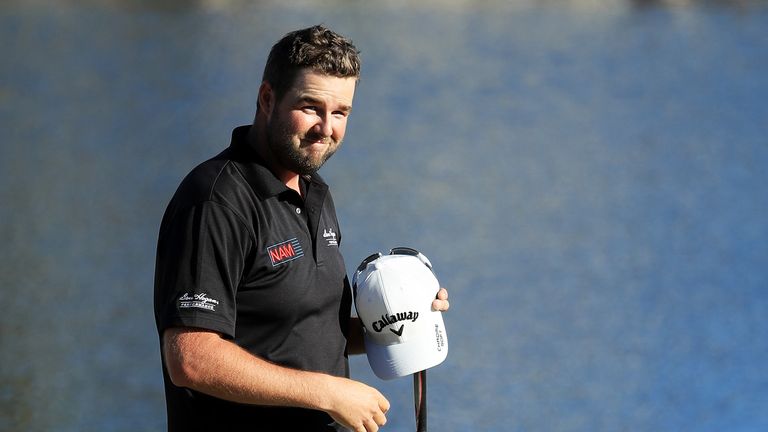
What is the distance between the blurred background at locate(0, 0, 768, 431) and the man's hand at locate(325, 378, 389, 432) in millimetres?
3042

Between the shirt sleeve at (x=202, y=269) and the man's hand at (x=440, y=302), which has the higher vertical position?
the man's hand at (x=440, y=302)

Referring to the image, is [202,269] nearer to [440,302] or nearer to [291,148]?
[291,148]

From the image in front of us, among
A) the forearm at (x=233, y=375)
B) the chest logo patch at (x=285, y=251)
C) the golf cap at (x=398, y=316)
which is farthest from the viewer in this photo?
the golf cap at (x=398, y=316)

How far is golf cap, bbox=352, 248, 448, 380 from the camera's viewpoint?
2.13 meters

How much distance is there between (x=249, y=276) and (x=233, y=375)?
0.19m

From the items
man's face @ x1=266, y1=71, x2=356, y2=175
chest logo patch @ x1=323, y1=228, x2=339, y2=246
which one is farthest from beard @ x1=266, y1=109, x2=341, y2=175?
chest logo patch @ x1=323, y1=228, x2=339, y2=246

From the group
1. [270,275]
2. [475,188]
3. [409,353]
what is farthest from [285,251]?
[475,188]

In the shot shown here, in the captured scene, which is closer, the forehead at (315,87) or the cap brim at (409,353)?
the forehead at (315,87)

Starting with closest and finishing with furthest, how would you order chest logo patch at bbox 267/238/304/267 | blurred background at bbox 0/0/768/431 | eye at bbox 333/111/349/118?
chest logo patch at bbox 267/238/304/267
eye at bbox 333/111/349/118
blurred background at bbox 0/0/768/431

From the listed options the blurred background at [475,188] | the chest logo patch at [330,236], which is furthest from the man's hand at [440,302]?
the blurred background at [475,188]

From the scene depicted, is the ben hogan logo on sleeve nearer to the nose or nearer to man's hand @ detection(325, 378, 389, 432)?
man's hand @ detection(325, 378, 389, 432)

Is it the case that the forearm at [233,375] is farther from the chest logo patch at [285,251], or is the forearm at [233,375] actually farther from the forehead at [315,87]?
the forehead at [315,87]

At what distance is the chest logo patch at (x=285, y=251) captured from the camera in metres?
1.85

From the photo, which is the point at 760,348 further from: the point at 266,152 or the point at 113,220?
the point at 266,152
